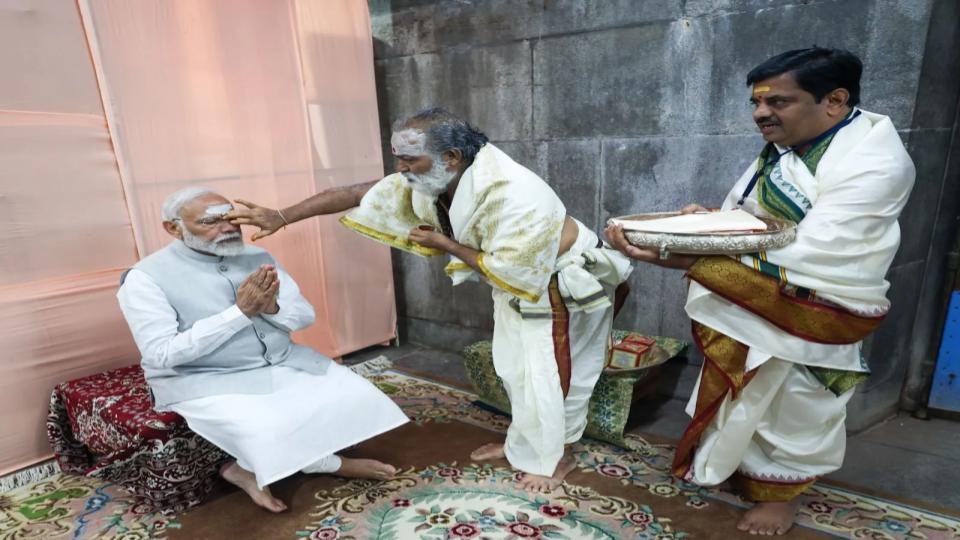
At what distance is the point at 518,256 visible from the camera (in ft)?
7.48

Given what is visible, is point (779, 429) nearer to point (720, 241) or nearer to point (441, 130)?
point (720, 241)

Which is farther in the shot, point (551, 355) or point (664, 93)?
point (664, 93)

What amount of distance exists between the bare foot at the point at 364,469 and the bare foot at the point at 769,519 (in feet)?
4.85

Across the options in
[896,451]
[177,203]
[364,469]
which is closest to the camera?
[177,203]

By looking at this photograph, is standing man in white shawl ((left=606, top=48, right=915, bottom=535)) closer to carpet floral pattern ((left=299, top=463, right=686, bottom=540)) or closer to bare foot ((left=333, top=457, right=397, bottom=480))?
carpet floral pattern ((left=299, top=463, right=686, bottom=540))

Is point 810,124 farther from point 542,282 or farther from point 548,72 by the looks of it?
point 548,72

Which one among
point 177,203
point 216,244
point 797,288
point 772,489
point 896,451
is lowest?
point 896,451

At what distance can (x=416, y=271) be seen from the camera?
445 cm

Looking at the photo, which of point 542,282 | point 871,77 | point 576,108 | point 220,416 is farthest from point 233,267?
point 871,77

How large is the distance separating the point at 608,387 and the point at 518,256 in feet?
3.13

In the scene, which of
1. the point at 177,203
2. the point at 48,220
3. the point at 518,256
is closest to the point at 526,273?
the point at 518,256

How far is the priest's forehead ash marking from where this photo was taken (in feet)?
7.66

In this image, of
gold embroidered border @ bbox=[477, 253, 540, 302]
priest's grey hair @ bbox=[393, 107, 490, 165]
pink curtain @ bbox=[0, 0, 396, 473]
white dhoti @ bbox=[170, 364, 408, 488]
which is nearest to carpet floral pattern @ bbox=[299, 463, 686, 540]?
white dhoti @ bbox=[170, 364, 408, 488]

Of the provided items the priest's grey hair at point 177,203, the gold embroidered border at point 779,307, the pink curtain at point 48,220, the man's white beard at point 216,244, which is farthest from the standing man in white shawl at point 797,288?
the pink curtain at point 48,220
